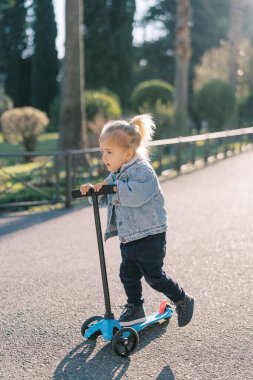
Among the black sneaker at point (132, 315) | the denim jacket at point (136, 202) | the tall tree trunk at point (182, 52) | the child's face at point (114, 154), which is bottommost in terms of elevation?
the black sneaker at point (132, 315)

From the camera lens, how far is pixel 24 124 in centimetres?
1845

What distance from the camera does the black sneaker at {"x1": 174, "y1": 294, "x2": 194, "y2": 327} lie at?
398 centimetres

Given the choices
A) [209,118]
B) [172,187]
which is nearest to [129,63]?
[209,118]

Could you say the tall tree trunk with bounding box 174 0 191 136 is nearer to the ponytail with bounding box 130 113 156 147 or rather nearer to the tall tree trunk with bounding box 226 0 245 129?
the tall tree trunk with bounding box 226 0 245 129

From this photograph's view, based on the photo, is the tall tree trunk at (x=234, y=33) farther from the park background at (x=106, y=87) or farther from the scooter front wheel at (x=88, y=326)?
the scooter front wheel at (x=88, y=326)

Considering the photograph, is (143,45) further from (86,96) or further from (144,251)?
(144,251)

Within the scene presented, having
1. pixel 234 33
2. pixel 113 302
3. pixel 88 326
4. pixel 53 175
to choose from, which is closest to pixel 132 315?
pixel 88 326

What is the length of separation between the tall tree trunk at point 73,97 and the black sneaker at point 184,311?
36.4 ft

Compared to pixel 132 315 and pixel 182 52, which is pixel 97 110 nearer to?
pixel 182 52

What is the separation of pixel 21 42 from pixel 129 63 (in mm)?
10768

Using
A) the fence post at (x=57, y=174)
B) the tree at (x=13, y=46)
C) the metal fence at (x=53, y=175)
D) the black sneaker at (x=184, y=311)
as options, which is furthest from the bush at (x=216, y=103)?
the black sneaker at (x=184, y=311)

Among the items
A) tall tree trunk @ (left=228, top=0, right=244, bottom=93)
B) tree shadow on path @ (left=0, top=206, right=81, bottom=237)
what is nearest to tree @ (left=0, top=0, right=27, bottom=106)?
tall tree trunk @ (left=228, top=0, right=244, bottom=93)

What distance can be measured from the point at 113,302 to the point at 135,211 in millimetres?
1181

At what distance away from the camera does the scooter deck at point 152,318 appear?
12.7ft
